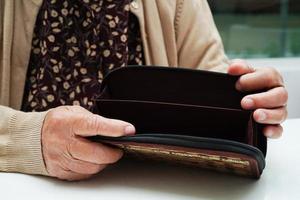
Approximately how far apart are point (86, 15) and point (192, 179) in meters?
0.42

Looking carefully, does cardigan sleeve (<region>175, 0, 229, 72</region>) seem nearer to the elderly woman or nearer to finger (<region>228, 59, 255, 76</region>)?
the elderly woman

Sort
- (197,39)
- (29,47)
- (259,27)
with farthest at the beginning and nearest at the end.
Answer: (259,27) < (197,39) < (29,47)

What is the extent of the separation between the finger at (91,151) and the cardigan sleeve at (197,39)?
1.58ft

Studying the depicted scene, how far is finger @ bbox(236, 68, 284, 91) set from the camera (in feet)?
1.85

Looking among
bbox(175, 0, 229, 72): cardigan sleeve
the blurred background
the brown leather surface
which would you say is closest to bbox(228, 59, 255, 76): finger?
the brown leather surface

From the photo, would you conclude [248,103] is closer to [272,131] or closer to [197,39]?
[272,131]

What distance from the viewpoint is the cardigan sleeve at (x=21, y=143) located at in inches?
22.6

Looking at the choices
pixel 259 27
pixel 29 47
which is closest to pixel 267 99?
pixel 29 47

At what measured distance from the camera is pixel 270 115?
566mm

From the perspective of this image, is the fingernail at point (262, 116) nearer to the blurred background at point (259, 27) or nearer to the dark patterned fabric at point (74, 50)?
the dark patterned fabric at point (74, 50)

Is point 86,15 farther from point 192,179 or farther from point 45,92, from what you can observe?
point 192,179

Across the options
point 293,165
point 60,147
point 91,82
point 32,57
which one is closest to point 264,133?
point 293,165

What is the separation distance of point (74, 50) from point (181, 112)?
0.38 m

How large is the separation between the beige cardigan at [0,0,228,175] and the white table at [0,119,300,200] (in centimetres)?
4
